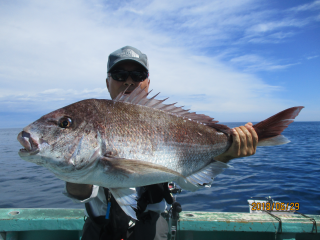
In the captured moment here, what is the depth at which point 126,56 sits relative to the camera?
9.32 feet

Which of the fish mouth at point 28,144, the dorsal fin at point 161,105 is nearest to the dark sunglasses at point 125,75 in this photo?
the dorsal fin at point 161,105

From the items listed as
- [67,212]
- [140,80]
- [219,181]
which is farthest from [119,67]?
[219,181]

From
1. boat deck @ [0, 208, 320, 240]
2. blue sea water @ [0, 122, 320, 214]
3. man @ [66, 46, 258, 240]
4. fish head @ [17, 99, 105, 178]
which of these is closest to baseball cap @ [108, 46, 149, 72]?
man @ [66, 46, 258, 240]

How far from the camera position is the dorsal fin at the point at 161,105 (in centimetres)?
185

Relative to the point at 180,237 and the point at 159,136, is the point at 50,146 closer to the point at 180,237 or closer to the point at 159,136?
the point at 159,136

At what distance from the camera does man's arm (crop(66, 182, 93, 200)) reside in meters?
2.09

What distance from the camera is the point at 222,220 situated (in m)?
3.26

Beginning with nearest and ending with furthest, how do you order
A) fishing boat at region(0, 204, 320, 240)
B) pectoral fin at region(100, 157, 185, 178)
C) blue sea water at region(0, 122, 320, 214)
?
pectoral fin at region(100, 157, 185, 178) → fishing boat at region(0, 204, 320, 240) → blue sea water at region(0, 122, 320, 214)

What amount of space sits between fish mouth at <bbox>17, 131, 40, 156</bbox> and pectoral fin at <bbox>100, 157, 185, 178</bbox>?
0.46 meters

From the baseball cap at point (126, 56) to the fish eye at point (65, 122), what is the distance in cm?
141

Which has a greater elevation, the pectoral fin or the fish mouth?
the fish mouth

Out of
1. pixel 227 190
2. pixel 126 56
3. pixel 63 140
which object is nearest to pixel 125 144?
pixel 63 140

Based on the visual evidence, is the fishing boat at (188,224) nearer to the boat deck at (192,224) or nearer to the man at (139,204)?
the boat deck at (192,224)

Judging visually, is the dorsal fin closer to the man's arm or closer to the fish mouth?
the fish mouth
